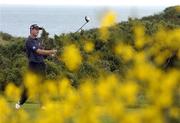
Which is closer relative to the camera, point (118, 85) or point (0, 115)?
point (118, 85)

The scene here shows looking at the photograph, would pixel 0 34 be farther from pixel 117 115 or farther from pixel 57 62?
pixel 117 115

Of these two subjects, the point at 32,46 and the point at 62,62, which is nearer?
the point at 32,46

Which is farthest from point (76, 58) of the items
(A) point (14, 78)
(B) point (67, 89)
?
(A) point (14, 78)

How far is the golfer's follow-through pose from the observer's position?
475 inches

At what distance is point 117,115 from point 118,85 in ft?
0.86

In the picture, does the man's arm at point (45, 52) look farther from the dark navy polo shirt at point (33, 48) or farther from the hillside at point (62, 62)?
the hillside at point (62, 62)

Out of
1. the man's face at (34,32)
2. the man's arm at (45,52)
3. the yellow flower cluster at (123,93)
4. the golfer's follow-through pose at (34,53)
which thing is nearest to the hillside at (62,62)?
the golfer's follow-through pose at (34,53)

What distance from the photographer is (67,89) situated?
4.96 metres

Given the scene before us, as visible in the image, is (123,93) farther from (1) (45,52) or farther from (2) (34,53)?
(2) (34,53)

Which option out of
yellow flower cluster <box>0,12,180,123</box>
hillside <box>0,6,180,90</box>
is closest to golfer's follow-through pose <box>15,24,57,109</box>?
hillside <box>0,6,180,90</box>

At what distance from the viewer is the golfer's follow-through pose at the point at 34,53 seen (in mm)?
12055

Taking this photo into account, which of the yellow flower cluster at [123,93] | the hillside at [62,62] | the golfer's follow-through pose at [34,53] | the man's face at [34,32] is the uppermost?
the yellow flower cluster at [123,93]

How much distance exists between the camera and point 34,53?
12320 millimetres

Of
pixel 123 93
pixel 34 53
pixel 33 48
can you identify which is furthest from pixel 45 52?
pixel 123 93
